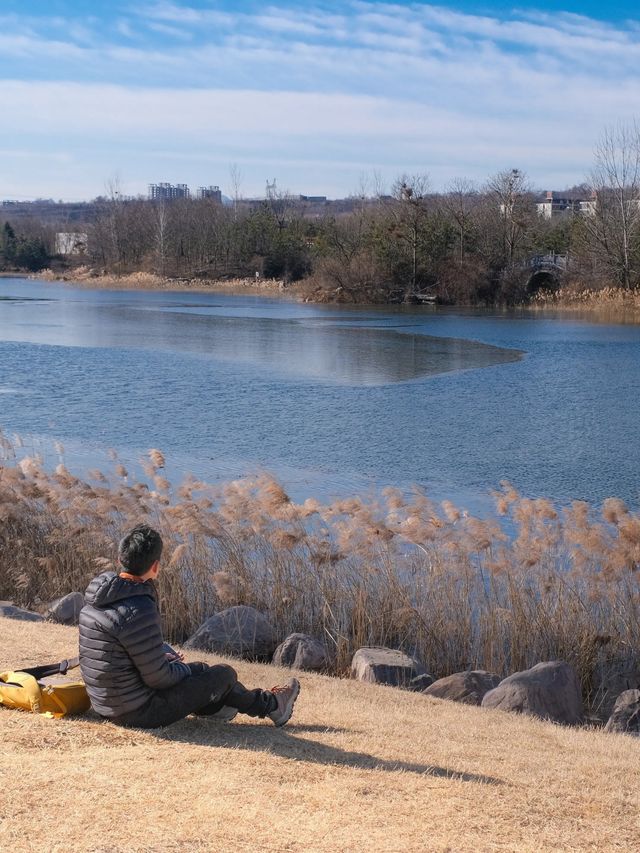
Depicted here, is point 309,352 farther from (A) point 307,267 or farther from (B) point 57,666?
(A) point 307,267

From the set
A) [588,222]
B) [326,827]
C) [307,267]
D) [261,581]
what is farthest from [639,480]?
[307,267]

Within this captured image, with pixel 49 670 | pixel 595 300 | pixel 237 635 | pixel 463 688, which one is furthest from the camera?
pixel 595 300

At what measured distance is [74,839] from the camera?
15.8 feet

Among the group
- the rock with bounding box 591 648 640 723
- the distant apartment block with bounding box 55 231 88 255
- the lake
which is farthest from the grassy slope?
the distant apartment block with bounding box 55 231 88 255

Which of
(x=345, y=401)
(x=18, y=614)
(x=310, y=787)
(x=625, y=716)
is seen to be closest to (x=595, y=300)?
(x=345, y=401)

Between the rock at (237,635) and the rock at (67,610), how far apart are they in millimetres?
1338

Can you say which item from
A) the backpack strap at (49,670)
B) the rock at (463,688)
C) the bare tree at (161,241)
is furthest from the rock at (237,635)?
the bare tree at (161,241)

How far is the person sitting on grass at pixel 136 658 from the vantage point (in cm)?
607

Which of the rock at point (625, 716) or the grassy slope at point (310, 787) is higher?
the grassy slope at point (310, 787)

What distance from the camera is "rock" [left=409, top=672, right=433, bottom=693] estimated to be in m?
9.01

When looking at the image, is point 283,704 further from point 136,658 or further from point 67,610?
point 67,610

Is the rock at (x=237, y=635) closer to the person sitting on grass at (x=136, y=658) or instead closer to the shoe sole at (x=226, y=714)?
the shoe sole at (x=226, y=714)

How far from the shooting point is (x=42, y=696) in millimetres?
6496

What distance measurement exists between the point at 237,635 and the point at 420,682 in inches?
69.2
